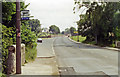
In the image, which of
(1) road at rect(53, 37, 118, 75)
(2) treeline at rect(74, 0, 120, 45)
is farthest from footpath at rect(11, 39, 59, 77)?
(2) treeline at rect(74, 0, 120, 45)

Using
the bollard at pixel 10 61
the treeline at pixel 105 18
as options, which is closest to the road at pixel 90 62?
the bollard at pixel 10 61

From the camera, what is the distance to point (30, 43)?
1634 centimetres

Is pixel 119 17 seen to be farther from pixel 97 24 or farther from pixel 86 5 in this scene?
pixel 86 5

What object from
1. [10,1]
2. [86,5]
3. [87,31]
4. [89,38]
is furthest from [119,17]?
[10,1]

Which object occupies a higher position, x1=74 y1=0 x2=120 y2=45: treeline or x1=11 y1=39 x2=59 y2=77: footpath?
x1=74 y1=0 x2=120 y2=45: treeline

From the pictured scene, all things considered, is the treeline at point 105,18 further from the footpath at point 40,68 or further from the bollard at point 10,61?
the bollard at point 10,61

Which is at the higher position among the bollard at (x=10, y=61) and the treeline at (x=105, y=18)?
the treeline at (x=105, y=18)

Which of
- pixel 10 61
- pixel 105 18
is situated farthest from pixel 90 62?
pixel 105 18

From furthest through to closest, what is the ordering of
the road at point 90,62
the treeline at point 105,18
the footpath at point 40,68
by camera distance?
1. the treeline at point 105,18
2. the road at point 90,62
3. the footpath at point 40,68

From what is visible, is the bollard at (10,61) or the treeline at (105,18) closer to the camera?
the bollard at (10,61)

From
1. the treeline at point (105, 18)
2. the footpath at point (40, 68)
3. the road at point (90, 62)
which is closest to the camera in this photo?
the footpath at point (40, 68)

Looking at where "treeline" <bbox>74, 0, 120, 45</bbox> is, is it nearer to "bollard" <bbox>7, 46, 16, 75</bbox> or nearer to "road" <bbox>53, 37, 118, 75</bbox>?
"road" <bbox>53, 37, 118, 75</bbox>

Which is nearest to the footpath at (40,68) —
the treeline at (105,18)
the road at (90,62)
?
the road at (90,62)

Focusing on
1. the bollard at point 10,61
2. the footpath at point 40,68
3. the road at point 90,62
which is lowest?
the road at point 90,62
